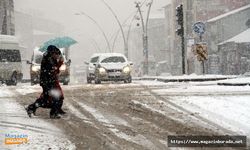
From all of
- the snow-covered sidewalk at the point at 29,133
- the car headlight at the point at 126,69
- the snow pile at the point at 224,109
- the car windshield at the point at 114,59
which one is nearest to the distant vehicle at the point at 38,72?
the car windshield at the point at 114,59

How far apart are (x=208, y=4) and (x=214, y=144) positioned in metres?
51.8

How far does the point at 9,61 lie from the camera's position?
90.7 ft

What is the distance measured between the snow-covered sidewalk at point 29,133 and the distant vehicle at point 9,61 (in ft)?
58.3

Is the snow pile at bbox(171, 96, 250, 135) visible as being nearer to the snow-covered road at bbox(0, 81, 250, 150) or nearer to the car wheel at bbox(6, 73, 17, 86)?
the snow-covered road at bbox(0, 81, 250, 150)

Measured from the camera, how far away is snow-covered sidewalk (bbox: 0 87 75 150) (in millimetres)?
6418

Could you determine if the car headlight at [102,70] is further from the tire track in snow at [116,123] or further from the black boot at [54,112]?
the black boot at [54,112]

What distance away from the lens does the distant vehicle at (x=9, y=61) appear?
27.2 metres

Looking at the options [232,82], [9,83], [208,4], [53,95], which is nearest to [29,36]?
[208,4]

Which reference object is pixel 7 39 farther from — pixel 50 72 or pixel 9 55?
pixel 50 72

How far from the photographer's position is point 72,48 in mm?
157875

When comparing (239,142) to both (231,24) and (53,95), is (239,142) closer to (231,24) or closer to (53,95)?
(53,95)

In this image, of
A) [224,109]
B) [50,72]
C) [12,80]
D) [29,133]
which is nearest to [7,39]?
[12,80]

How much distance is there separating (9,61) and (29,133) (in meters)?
21.0

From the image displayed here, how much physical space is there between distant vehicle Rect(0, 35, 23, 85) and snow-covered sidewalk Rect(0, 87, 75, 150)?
58.3 feet
